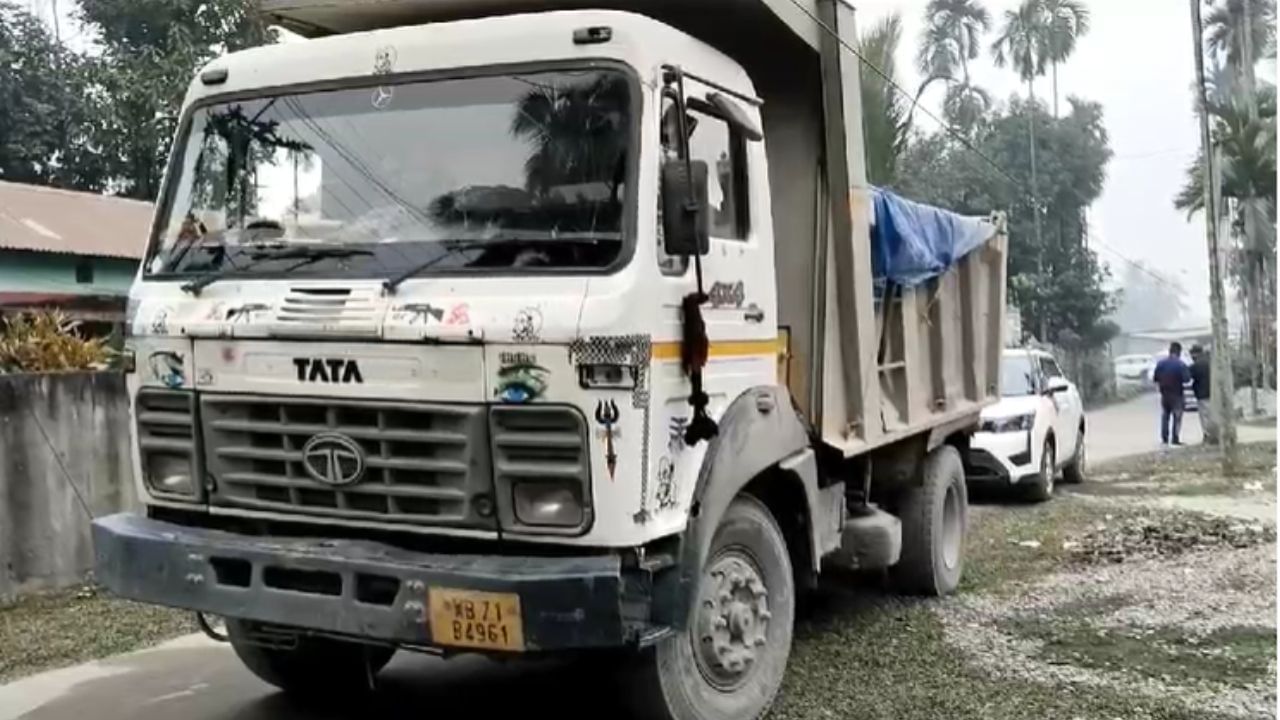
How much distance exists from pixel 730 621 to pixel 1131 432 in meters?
20.4

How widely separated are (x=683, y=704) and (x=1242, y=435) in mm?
20041

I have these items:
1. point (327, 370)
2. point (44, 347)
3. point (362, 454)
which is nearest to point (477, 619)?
point (362, 454)

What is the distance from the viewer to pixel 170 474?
4734 millimetres

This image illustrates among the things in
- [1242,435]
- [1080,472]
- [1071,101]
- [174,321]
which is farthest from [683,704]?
[1071,101]

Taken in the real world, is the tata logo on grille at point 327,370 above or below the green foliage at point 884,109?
below

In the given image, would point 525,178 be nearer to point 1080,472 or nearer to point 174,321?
point 174,321

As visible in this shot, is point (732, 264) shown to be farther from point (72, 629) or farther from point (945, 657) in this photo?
point (72, 629)

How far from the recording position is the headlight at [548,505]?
4125 mm

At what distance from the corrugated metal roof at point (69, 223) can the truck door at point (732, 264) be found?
14948 millimetres

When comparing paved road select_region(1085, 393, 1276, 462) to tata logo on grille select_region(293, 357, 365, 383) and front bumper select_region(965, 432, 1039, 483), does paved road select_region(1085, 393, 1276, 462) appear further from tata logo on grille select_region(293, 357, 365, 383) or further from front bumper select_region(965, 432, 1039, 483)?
tata logo on grille select_region(293, 357, 365, 383)

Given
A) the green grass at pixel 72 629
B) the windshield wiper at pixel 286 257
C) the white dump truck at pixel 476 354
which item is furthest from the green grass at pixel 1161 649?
the green grass at pixel 72 629

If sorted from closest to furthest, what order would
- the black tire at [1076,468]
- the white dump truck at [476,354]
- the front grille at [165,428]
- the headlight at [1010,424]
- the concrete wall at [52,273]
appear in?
the white dump truck at [476,354]
the front grille at [165,428]
the headlight at [1010,424]
the black tire at [1076,468]
the concrete wall at [52,273]

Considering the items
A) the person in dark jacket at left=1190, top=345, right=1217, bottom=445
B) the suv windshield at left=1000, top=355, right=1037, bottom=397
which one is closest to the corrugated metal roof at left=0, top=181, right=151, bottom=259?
the suv windshield at left=1000, top=355, right=1037, bottom=397

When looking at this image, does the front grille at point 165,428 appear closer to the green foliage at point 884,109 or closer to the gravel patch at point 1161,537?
the green foliage at point 884,109
